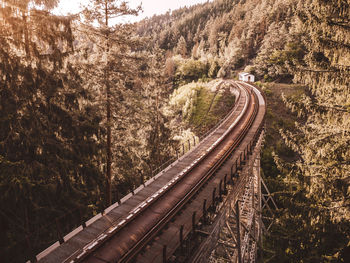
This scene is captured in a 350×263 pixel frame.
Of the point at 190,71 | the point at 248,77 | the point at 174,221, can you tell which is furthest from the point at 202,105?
the point at 174,221

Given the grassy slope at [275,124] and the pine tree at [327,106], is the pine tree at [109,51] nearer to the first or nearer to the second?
the pine tree at [327,106]

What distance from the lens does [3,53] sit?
7562 mm

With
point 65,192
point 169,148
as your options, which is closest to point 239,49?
point 169,148

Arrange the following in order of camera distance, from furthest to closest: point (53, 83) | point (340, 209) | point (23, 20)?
point (53, 83), point (340, 209), point (23, 20)

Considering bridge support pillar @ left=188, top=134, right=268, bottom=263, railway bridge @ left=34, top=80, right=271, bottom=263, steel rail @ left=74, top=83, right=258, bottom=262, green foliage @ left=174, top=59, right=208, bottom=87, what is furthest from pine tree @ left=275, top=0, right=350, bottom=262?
green foliage @ left=174, top=59, right=208, bottom=87

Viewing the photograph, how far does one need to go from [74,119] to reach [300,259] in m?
15.0

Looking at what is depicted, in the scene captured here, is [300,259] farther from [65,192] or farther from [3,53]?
[3,53]

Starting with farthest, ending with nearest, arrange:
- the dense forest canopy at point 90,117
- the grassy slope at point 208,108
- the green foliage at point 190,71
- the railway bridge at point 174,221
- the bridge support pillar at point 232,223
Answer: the green foliage at point 190,71 → the grassy slope at point 208,108 → the bridge support pillar at point 232,223 → the railway bridge at point 174,221 → the dense forest canopy at point 90,117

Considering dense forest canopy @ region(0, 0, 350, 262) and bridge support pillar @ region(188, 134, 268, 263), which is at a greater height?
dense forest canopy @ region(0, 0, 350, 262)

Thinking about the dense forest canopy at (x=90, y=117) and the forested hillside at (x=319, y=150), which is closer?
the forested hillside at (x=319, y=150)

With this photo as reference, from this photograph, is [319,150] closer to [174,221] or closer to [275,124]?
[174,221]

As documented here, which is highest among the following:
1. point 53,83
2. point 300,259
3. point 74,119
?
point 53,83

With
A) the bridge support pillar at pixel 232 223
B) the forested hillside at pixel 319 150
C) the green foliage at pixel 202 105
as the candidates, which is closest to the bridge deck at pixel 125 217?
the bridge support pillar at pixel 232 223

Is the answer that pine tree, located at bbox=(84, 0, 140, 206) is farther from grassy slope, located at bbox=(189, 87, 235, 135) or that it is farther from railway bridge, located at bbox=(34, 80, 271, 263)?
grassy slope, located at bbox=(189, 87, 235, 135)
